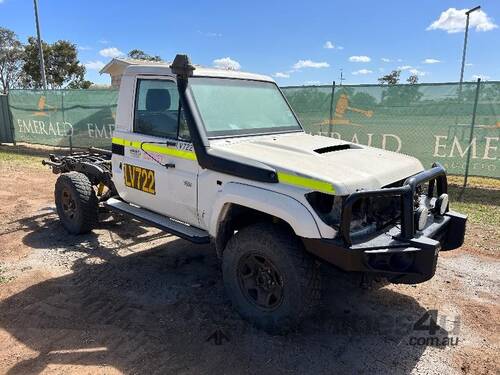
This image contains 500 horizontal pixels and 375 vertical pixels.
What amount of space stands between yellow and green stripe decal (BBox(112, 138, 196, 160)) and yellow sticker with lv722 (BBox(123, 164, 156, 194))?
0.76 ft

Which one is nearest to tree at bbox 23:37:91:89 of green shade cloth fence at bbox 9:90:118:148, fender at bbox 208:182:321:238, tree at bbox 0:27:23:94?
tree at bbox 0:27:23:94

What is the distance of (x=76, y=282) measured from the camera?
4.31m

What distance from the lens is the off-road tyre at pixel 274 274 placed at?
3127mm

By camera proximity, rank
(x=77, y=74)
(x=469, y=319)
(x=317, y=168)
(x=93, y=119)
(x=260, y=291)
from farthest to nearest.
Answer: (x=77, y=74)
(x=93, y=119)
(x=469, y=319)
(x=260, y=291)
(x=317, y=168)

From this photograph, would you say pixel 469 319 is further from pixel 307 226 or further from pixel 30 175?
pixel 30 175

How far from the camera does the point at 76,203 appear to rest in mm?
5348

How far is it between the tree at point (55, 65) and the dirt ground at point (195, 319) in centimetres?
4468

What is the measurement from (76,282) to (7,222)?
2.68 metres

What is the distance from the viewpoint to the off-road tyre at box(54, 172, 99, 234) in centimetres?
534

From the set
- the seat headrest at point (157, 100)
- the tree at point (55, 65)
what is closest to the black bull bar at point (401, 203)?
the seat headrest at point (157, 100)

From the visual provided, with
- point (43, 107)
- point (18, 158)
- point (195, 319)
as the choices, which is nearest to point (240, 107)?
point (195, 319)

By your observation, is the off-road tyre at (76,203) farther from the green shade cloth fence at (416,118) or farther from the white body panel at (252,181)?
the green shade cloth fence at (416,118)

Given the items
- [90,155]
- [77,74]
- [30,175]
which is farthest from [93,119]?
[77,74]

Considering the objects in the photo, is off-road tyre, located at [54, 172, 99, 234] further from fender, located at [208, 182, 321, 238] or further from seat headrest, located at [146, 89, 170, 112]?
fender, located at [208, 182, 321, 238]
